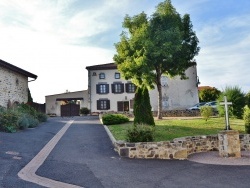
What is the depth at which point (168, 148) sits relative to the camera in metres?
11.1

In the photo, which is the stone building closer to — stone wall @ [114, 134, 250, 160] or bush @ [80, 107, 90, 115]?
bush @ [80, 107, 90, 115]

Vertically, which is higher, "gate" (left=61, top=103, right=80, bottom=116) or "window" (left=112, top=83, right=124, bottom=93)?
"window" (left=112, top=83, right=124, bottom=93)

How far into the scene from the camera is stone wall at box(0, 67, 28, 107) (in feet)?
77.6

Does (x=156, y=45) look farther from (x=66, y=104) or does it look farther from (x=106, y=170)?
(x=66, y=104)

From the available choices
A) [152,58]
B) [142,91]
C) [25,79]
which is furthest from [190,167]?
[25,79]

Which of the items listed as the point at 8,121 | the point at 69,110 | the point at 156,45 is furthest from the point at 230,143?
the point at 69,110

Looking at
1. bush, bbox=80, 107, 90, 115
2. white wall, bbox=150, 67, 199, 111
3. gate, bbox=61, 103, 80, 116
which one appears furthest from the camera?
gate, bbox=61, 103, 80, 116

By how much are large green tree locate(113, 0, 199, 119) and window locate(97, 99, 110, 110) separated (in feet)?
47.3

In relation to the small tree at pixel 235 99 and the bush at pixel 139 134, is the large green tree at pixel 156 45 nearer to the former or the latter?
the small tree at pixel 235 99

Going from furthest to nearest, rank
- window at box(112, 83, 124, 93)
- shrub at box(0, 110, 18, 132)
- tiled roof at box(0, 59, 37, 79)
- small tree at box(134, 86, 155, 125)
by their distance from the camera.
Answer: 1. window at box(112, 83, 124, 93)
2. tiled roof at box(0, 59, 37, 79)
3. shrub at box(0, 110, 18, 132)
4. small tree at box(134, 86, 155, 125)

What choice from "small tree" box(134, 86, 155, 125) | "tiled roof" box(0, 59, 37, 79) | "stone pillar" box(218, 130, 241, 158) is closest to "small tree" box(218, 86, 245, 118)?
"small tree" box(134, 86, 155, 125)

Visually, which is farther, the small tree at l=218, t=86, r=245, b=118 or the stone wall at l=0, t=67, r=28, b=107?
the stone wall at l=0, t=67, r=28, b=107

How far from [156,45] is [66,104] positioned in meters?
22.0

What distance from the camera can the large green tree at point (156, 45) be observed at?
23734 mm
